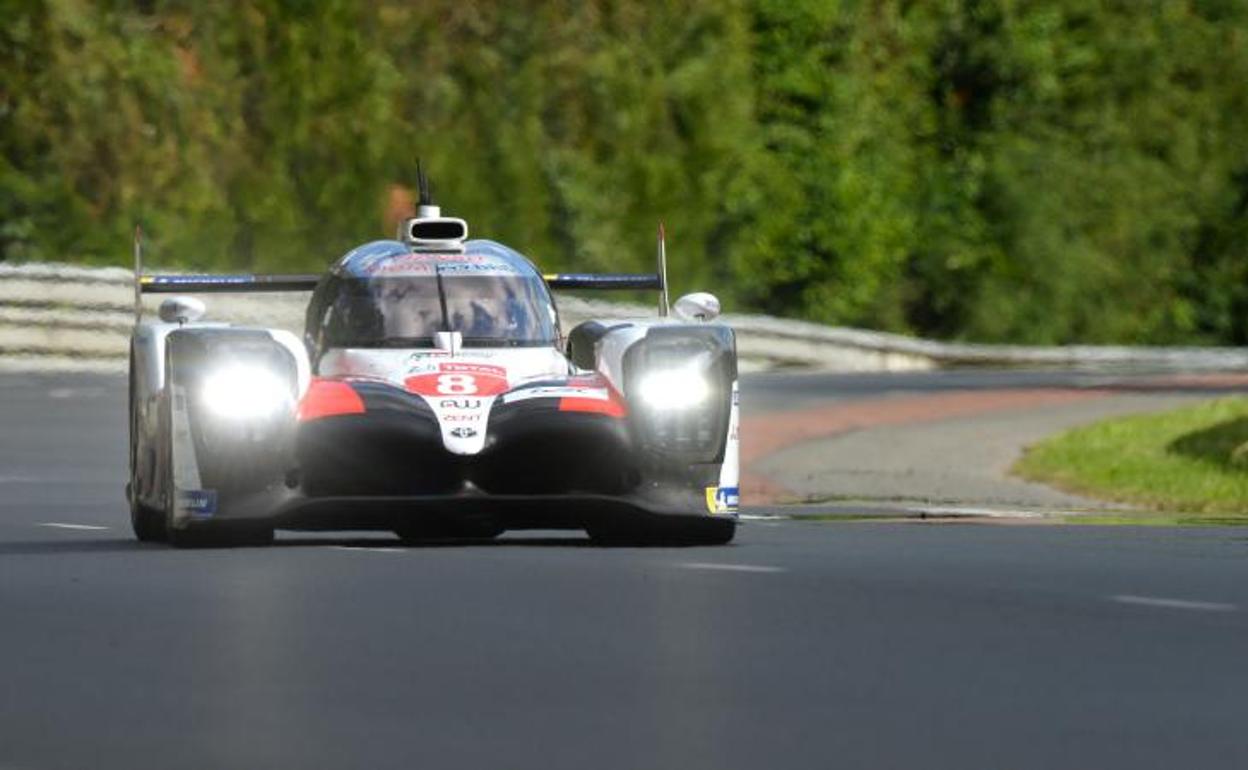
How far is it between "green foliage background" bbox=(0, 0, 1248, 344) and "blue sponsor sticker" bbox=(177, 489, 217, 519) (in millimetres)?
22066

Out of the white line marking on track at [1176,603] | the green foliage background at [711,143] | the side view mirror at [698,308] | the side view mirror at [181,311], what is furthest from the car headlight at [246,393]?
the green foliage background at [711,143]

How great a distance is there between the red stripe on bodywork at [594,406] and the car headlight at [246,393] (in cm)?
124

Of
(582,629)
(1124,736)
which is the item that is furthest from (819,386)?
(1124,736)

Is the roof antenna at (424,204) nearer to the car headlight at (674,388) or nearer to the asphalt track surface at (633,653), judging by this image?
the asphalt track surface at (633,653)

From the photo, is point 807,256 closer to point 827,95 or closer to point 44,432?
point 827,95

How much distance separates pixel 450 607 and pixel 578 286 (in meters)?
5.96

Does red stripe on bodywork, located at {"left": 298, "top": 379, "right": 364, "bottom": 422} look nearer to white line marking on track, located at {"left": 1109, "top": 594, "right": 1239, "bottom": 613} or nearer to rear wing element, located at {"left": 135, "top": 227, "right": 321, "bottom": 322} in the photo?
rear wing element, located at {"left": 135, "top": 227, "right": 321, "bottom": 322}

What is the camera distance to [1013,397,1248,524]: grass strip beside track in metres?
25.9

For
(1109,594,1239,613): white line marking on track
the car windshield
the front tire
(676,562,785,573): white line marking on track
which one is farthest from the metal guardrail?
(1109,594,1239,613): white line marking on track

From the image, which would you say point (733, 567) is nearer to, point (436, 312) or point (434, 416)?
point (434, 416)

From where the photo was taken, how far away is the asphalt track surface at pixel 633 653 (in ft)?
37.1

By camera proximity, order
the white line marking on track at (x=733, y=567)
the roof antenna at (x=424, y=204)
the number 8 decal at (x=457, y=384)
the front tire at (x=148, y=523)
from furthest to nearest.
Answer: the roof antenna at (x=424, y=204) < the front tire at (x=148, y=523) < the number 8 decal at (x=457, y=384) < the white line marking on track at (x=733, y=567)

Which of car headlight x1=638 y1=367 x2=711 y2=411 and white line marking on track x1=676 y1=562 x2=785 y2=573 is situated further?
car headlight x1=638 y1=367 x2=711 y2=411

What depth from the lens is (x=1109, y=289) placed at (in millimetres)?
54000
